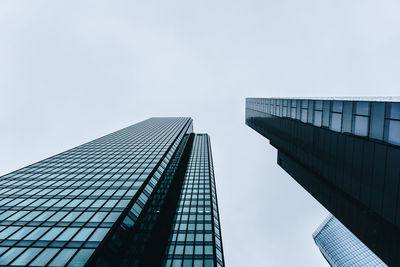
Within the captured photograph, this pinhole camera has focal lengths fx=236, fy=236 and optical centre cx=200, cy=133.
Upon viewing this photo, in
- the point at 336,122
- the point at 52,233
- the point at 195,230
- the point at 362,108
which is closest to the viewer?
the point at 362,108

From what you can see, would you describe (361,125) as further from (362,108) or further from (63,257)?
(63,257)

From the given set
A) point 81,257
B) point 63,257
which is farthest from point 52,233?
point 81,257

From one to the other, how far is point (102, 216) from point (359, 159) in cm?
2215

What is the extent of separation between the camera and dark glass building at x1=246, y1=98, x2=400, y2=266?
14773 mm

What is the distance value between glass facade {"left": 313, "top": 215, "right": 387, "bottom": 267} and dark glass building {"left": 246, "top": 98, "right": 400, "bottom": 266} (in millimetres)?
102359

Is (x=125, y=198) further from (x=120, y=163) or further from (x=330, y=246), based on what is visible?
(x=330, y=246)

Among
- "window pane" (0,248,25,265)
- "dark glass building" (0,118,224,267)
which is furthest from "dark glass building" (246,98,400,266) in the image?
"window pane" (0,248,25,265)

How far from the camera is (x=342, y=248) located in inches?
4663

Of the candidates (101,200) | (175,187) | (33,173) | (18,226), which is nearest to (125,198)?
(101,200)

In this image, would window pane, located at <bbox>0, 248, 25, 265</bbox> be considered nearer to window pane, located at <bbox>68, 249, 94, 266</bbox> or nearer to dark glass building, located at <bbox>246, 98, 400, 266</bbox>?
window pane, located at <bbox>68, 249, 94, 266</bbox>

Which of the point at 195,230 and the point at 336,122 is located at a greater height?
the point at 336,122

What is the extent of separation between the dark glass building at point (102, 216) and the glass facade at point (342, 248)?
9774cm

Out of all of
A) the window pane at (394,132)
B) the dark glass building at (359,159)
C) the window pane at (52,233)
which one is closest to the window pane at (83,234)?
the window pane at (52,233)

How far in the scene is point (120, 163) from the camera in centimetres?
3850
